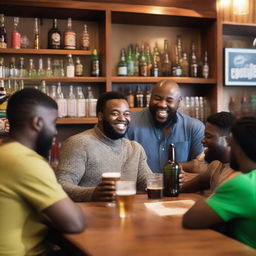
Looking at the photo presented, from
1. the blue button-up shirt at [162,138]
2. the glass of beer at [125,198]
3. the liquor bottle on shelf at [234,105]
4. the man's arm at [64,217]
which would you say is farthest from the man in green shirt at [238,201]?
the liquor bottle on shelf at [234,105]

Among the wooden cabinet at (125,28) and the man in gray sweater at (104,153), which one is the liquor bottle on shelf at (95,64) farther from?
the man in gray sweater at (104,153)

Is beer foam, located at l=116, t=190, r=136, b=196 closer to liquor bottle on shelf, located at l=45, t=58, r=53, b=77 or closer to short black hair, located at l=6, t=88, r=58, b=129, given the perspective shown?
short black hair, located at l=6, t=88, r=58, b=129

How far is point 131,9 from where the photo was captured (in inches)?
142

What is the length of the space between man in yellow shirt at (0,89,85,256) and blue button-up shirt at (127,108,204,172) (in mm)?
1574

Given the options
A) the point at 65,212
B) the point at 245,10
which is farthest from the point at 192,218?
the point at 245,10

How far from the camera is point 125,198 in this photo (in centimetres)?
155

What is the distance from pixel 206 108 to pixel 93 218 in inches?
104

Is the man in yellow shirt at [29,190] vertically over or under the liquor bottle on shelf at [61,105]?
under

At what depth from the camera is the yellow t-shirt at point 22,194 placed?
132cm

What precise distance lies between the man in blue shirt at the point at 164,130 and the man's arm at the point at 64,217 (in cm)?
170

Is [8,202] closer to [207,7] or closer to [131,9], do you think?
[131,9]

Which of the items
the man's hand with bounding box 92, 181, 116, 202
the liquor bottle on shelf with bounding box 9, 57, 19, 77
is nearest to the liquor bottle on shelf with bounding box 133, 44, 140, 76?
the liquor bottle on shelf with bounding box 9, 57, 19, 77

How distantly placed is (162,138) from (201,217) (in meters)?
1.74

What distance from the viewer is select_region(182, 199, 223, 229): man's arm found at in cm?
132
